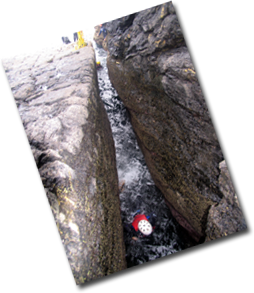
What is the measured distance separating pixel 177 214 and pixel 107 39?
2567 millimetres

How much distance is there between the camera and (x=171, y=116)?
162cm

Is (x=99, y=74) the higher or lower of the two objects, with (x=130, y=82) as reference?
higher

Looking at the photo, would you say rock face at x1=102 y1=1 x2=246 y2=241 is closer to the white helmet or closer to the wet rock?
the wet rock

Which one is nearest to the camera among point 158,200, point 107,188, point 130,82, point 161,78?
point 107,188

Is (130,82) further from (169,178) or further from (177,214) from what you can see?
(177,214)

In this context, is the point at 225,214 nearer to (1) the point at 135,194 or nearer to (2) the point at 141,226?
(2) the point at 141,226

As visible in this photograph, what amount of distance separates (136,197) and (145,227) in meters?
0.36

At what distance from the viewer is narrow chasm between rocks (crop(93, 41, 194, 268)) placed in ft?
4.98

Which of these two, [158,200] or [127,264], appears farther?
[158,200]

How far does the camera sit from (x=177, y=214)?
5.74 ft

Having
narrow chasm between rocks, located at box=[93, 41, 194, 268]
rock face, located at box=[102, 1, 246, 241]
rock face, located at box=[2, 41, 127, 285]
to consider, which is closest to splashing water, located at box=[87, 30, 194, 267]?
narrow chasm between rocks, located at box=[93, 41, 194, 268]

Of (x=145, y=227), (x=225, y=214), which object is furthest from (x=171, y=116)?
(x=145, y=227)

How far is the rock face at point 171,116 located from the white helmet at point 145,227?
38 cm

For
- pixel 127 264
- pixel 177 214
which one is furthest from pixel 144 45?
pixel 127 264
